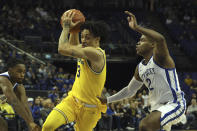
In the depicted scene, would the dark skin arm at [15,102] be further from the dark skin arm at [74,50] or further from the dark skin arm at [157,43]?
the dark skin arm at [157,43]

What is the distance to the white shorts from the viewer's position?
506 centimetres

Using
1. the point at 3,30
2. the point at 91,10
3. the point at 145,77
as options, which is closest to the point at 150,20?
the point at 91,10

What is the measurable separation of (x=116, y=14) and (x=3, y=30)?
9.07 meters

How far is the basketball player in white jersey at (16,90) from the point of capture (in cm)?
546

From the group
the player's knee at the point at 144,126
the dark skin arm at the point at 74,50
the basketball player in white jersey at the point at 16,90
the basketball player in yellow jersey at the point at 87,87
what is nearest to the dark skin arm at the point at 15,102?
the basketball player in white jersey at the point at 16,90

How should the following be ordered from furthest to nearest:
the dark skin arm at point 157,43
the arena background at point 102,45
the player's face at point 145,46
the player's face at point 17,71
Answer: the arena background at point 102,45, the player's face at point 17,71, the player's face at point 145,46, the dark skin arm at point 157,43

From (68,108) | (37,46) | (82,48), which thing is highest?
(82,48)

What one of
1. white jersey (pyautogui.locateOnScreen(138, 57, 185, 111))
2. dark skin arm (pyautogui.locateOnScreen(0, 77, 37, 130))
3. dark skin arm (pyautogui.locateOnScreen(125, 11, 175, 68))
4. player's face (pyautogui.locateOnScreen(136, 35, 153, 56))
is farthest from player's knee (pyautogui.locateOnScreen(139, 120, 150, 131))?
dark skin arm (pyautogui.locateOnScreen(0, 77, 37, 130))

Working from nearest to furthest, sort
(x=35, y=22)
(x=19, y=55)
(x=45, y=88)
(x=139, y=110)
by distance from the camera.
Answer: (x=139, y=110)
(x=45, y=88)
(x=19, y=55)
(x=35, y=22)

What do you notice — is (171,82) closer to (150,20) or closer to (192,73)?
(192,73)

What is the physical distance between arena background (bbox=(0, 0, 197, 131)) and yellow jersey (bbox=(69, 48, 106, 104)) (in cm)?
697

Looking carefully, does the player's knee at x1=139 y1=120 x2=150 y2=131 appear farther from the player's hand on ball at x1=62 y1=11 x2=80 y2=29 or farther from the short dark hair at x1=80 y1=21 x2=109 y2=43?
the player's hand on ball at x1=62 y1=11 x2=80 y2=29

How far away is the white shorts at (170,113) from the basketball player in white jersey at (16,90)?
1666 mm

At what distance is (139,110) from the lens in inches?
537
